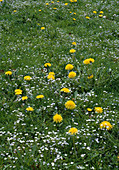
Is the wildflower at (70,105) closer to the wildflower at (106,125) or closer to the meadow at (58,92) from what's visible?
the meadow at (58,92)

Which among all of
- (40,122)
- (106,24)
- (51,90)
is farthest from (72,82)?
(106,24)

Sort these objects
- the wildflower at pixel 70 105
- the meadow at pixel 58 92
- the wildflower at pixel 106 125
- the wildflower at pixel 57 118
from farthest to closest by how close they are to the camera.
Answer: the wildflower at pixel 70 105 < the wildflower at pixel 57 118 < the wildflower at pixel 106 125 < the meadow at pixel 58 92

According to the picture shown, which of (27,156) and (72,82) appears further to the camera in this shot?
(72,82)

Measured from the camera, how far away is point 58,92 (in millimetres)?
4027

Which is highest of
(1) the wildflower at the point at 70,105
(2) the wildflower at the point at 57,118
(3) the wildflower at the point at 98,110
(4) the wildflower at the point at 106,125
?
(1) the wildflower at the point at 70,105

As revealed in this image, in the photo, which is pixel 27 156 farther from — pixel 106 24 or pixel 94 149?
pixel 106 24

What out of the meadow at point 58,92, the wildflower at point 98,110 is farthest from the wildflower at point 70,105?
the wildflower at point 98,110

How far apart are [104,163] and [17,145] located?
4.25ft

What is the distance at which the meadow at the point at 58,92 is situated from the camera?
9.17 ft

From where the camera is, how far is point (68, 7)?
8555 millimetres

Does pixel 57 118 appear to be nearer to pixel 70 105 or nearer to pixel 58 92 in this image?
pixel 70 105

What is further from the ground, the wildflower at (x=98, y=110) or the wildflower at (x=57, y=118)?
the wildflower at (x=98, y=110)

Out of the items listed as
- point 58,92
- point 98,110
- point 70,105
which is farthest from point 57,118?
point 58,92

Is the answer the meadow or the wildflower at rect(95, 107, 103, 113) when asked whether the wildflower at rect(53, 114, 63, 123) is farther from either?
the wildflower at rect(95, 107, 103, 113)
